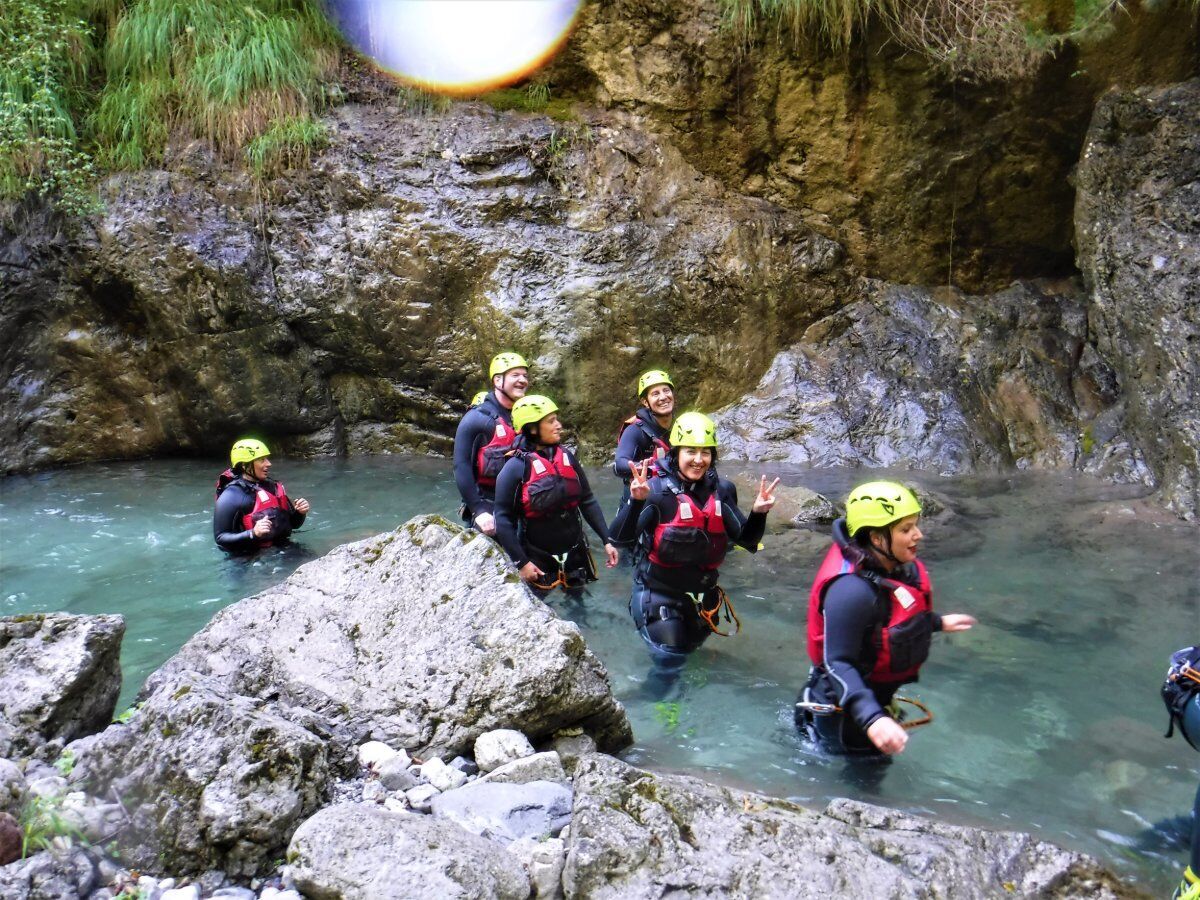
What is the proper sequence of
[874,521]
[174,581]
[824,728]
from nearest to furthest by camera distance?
[874,521] → [824,728] → [174,581]

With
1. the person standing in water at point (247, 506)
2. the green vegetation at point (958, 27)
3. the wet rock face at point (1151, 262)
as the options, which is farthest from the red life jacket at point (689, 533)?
the green vegetation at point (958, 27)

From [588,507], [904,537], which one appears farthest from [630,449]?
[904,537]

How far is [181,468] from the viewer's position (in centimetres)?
1173

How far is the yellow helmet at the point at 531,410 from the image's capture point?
617 centimetres

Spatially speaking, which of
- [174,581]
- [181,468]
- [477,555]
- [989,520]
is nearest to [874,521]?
[477,555]

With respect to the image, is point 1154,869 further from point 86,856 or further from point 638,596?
point 86,856

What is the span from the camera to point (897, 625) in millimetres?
3900

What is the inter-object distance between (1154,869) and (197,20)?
1323 centimetres

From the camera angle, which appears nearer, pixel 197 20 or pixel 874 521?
pixel 874 521

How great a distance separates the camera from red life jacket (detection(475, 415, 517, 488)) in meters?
6.78

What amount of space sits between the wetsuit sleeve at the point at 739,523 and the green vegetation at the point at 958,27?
23.7 ft

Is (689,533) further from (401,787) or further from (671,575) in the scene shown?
(401,787)

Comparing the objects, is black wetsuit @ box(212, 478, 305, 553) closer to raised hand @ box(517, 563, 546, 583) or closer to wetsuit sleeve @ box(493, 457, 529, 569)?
wetsuit sleeve @ box(493, 457, 529, 569)

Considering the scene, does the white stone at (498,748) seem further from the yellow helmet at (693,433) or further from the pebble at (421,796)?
the yellow helmet at (693,433)
